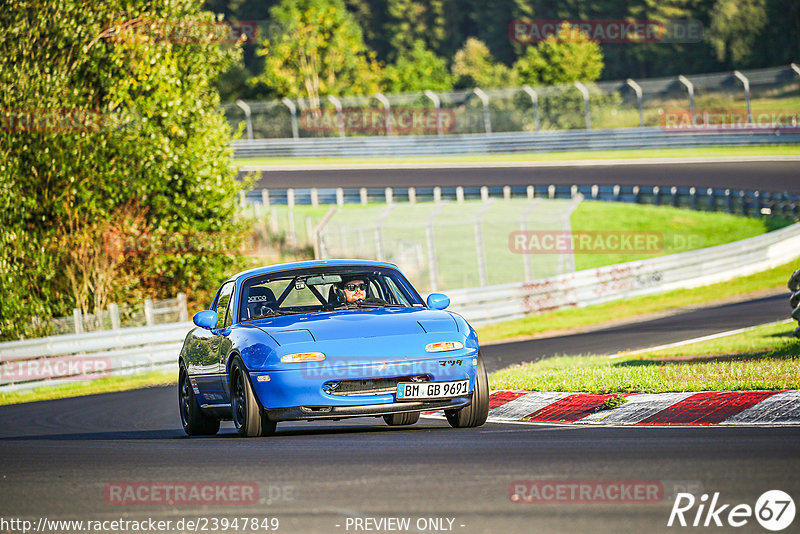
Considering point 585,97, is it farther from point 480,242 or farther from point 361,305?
point 361,305

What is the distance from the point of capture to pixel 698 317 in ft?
72.7

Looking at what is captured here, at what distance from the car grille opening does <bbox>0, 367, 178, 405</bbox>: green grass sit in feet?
38.5

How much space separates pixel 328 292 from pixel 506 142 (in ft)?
135

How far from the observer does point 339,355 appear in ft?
27.7

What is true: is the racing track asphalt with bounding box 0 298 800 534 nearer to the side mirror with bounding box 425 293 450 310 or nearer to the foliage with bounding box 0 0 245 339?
the side mirror with bounding box 425 293 450 310

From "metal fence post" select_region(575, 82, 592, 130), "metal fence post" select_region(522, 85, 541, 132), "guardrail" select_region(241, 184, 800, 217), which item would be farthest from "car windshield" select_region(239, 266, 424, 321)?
"metal fence post" select_region(522, 85, 541, 132)

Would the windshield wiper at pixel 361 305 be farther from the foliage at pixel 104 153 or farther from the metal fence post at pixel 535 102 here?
the metal fence post at pixel 535 102

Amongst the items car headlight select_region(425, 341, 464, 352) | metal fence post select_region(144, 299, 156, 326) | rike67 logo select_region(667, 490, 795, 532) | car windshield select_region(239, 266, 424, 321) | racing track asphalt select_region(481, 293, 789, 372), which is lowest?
racing track asphalt select_region(481, 293, 789, 372)

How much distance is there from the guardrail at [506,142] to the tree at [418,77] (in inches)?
777

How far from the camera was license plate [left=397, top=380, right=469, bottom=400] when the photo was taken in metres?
8.51

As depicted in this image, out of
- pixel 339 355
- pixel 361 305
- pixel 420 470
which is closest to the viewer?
pixel 420 470

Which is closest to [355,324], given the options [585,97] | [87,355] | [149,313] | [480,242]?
[87,355]

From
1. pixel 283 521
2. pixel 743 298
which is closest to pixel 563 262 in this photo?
pixel 743 298

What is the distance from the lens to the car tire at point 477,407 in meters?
8.94
